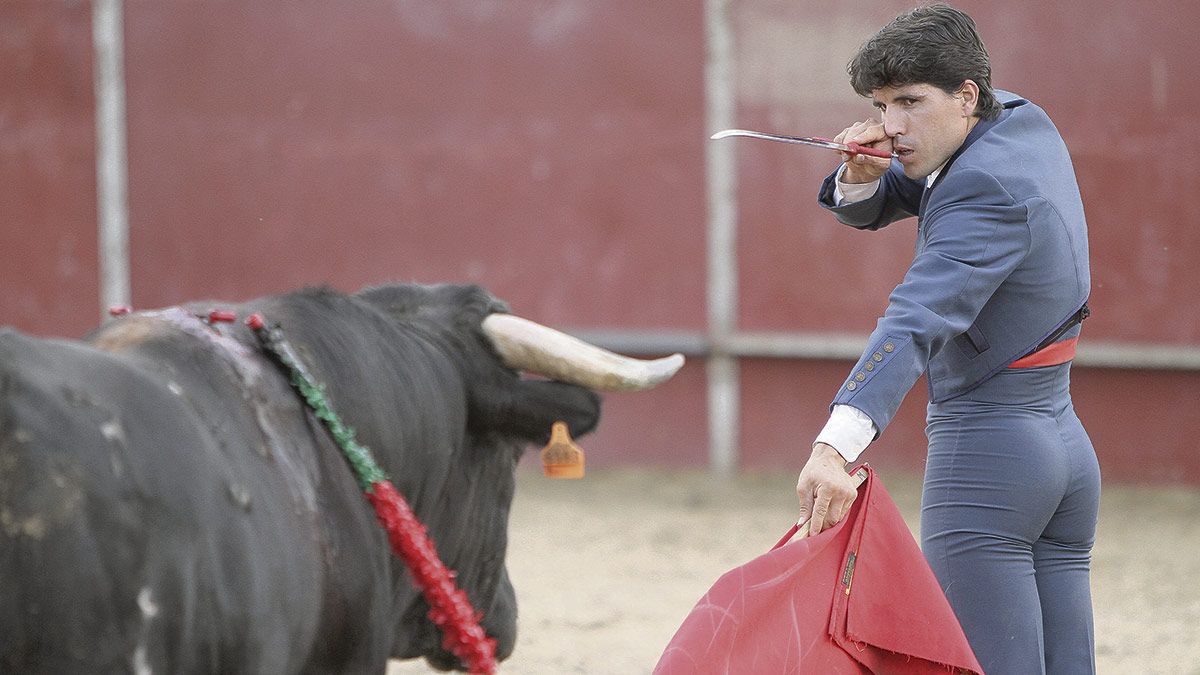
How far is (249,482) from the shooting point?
1.81m

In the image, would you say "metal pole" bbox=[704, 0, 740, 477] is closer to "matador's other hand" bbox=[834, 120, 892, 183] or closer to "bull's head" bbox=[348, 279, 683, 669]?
"matador's other hand" bbox=[834, 120, 892, 183]

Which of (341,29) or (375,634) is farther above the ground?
(341,29)

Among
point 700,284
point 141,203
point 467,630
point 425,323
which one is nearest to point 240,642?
point 467,630

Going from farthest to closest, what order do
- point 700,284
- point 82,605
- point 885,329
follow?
point 700,284 → point 885,329 → point 82,605

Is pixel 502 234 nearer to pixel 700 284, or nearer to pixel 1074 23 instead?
pixel 700 284

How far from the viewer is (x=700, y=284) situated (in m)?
7.05

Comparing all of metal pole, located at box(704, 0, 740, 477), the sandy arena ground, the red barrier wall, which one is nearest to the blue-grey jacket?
the sandy arena ground

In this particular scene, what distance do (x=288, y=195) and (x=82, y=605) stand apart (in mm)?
5874

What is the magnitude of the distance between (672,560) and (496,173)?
239 cm

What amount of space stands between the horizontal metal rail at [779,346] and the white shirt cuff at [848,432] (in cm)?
456

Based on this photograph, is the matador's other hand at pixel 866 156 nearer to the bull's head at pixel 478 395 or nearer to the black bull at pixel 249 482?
the bull's head at pixel 478 395

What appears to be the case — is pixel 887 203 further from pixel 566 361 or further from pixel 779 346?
pixel 779 346

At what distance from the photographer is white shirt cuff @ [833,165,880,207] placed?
106 inches

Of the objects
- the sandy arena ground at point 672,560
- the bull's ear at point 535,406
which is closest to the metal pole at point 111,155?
the sandy arena ground at point 672,560
